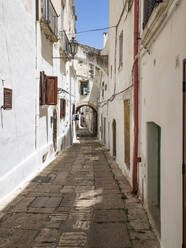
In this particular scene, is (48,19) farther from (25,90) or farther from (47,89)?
(25,90)

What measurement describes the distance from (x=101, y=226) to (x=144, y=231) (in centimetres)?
73

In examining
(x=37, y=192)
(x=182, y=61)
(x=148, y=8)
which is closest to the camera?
(x=182, y=61)

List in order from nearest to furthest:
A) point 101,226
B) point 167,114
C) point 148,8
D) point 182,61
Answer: point 182,61 < point 167,114 < point 101,226 < point 148,8

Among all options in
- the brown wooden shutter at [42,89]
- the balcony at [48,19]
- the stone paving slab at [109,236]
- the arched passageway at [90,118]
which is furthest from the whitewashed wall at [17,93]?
the arched passageway at [90,118]

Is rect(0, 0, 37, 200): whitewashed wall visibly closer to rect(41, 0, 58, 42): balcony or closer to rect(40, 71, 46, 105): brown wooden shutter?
rect(40, 71, 46, 105): brown wooden shutter

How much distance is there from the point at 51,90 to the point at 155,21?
610 centimetres

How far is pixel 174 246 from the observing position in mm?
2799

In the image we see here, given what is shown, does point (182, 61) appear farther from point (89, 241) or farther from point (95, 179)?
point (95, 179)

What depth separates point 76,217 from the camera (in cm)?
452

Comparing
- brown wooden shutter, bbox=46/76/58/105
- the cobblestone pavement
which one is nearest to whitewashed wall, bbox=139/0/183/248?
the cobblestone pavement

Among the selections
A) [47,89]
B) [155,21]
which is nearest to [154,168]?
[155,21]

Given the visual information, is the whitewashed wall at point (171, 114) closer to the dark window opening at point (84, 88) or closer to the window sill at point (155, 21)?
the window sill at point (155, 21)

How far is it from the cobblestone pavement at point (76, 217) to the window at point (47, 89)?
3.11m

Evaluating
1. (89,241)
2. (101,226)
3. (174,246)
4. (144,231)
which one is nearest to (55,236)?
(89,241)
